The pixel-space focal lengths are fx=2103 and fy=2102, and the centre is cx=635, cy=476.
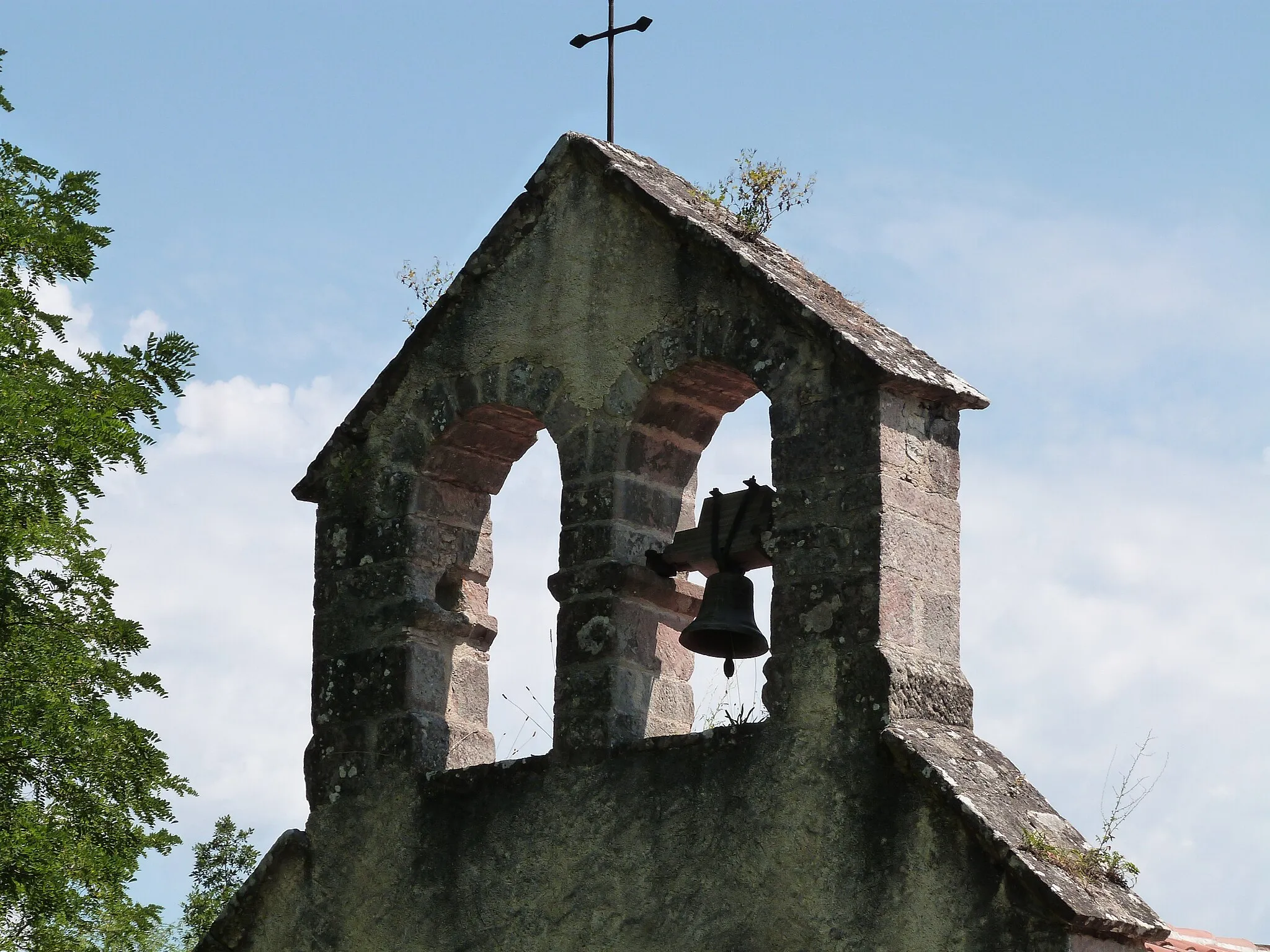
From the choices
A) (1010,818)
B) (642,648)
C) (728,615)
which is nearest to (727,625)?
(728,615)

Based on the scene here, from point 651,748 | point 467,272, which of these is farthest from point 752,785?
point 467,272

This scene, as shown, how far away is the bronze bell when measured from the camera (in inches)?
267

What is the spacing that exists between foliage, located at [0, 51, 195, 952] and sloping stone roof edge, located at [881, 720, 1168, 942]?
477 centimetres

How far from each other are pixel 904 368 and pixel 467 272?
194cm

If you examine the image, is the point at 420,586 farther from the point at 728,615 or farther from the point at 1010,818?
the point at 1010,818

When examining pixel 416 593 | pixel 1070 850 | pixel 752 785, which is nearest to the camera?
pixel 1070 850

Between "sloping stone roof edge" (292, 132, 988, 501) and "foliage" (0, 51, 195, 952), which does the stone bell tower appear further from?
"foliage" (0, 51, 195, 952)

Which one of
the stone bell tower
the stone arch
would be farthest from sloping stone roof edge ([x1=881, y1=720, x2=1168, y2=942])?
the stone arch

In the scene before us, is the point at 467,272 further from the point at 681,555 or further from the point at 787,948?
the point at 787,948

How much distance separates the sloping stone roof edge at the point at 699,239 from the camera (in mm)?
6598

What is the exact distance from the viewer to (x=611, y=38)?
25.0 feet

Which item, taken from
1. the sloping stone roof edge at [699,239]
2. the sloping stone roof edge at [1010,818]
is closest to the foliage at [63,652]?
the sloping stone roof edge at [699,239]

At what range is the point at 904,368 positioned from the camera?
6512mm

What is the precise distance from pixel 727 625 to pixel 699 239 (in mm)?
1299
